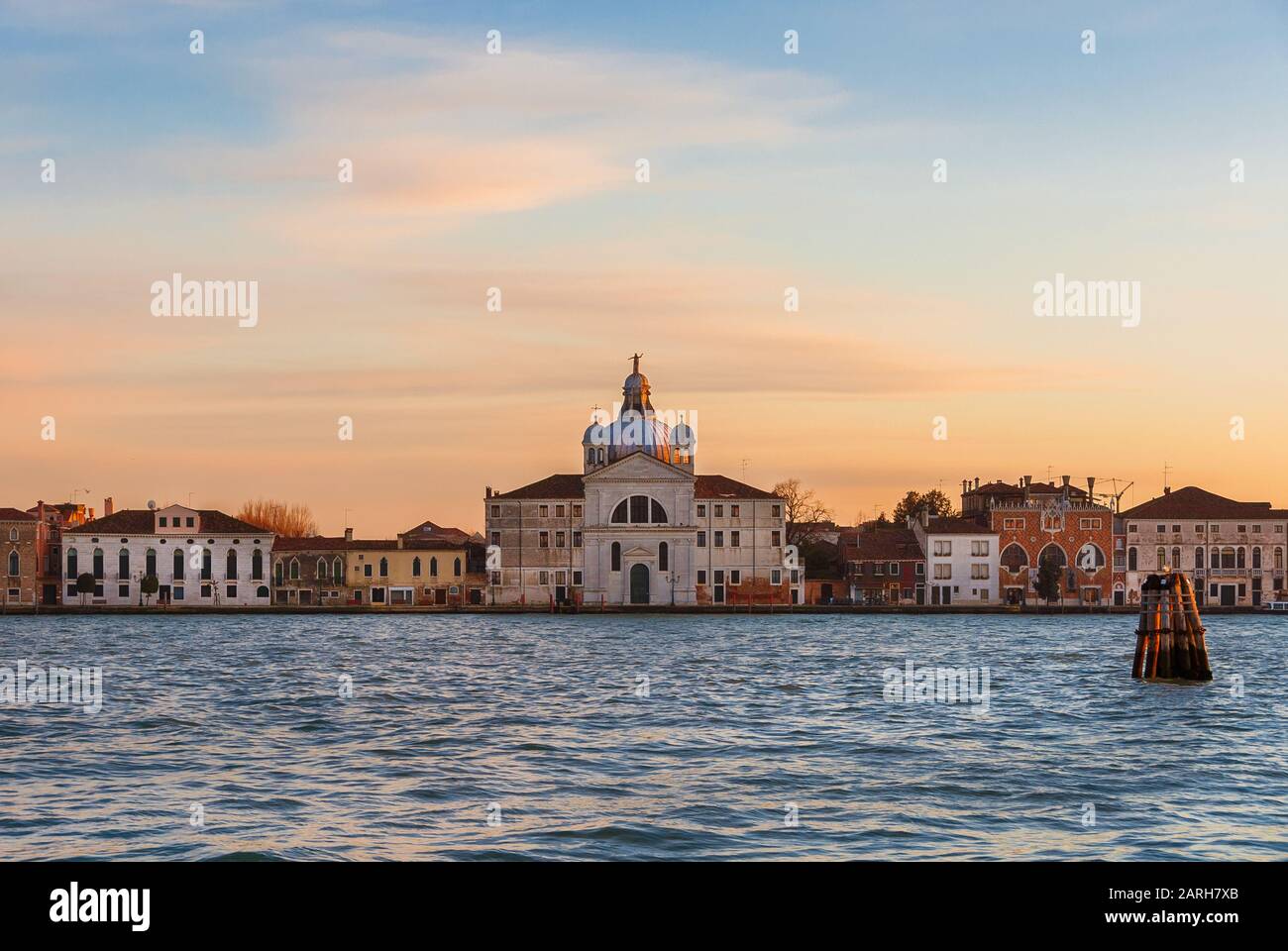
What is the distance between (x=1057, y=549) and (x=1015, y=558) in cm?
203

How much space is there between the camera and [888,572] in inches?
2943

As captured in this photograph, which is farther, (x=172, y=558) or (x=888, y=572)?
(x=888, y=572)

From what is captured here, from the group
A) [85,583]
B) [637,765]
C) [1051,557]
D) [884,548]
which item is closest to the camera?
[637,765]

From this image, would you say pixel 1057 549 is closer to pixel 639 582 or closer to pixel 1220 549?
pixel 1220 549

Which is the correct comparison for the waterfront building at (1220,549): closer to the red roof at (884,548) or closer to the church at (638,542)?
the red roof at (884,548)

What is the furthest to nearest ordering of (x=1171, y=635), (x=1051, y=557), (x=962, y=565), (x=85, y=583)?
1. (x=1051, y=557)
2. (x=962, y=565)
3. (x=85, y=583)
4. (x=1171, y=635)

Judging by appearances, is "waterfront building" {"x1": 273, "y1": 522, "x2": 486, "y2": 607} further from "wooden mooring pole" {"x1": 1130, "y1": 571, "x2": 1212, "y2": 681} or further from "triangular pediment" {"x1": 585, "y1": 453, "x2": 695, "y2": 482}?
"wooden mooring pole" {"x1": 1130, "y1": 571, "x2": 1212, "y2": 681}

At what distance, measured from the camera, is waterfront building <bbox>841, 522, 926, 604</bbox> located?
245 ft

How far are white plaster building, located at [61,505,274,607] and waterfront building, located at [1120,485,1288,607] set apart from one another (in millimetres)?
41274

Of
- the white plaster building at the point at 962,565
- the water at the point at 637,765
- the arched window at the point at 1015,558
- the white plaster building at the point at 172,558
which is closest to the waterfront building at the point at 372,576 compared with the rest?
the white plaster building at the point at 172,558

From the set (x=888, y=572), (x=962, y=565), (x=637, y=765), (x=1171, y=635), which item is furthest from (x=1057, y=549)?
(x=637, y=765)

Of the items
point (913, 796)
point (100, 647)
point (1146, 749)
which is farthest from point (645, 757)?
point (100, 647)

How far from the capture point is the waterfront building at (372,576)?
247 feet

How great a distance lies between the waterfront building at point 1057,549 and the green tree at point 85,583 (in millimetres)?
41680
